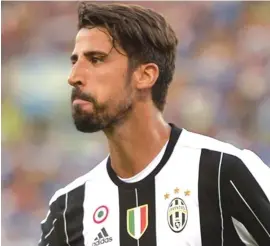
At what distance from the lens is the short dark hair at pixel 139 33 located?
2213 mm

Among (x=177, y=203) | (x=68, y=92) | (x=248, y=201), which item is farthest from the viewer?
(x=68, y=92)

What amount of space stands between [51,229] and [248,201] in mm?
645

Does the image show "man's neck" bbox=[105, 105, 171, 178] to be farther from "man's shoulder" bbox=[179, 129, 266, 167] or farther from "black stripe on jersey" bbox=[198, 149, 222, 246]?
"black stripe on jersey" bbox=[198, 149, 222, 246]

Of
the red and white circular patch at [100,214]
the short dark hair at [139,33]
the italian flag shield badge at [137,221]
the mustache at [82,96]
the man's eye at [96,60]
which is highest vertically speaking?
the short dark hair at [139,33]

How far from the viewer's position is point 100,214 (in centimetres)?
221

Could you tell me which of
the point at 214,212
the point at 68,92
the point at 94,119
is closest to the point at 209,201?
the point at 214,212

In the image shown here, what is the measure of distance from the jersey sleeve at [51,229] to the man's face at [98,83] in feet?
1.04

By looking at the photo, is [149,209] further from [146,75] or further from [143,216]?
[146,75]

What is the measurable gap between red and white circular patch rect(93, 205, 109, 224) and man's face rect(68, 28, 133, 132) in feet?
0.82

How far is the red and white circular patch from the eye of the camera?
86.4 inches

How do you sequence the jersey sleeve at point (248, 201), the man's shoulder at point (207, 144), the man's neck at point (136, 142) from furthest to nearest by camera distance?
the man's neck at point (136, 142)
the man's shoulder at point (207, 144)
the jersey sleeve at point (248, 201)

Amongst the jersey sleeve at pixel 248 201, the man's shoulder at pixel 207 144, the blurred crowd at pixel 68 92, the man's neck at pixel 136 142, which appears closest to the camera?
the jersey sleeve at pixel 248 201

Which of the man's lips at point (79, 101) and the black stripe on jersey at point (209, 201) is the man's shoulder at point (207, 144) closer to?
the black stripe on jersey at point (209, 201)

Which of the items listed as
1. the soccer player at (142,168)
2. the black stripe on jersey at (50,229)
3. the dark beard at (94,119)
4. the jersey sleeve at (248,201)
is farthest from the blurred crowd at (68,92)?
the jersey sleeve at (248,201)
